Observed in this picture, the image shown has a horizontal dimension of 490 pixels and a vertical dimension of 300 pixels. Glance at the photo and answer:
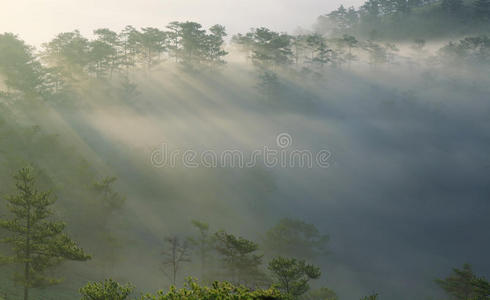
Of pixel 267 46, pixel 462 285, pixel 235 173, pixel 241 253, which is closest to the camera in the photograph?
pixel 241 253

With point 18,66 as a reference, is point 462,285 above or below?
below

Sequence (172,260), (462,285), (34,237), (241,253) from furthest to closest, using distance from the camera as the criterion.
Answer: (172,260)
(462,285)
(241,253)
(34,237)

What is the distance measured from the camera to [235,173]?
59.4 m

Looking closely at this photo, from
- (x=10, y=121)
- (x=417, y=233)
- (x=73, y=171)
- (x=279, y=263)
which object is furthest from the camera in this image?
(x=417, y=233)

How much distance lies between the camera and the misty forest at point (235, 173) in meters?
28.7

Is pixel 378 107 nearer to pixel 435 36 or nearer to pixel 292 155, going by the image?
pixel 292 155

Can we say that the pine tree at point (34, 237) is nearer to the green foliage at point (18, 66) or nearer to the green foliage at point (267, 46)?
the green foliage at point (18, 66)

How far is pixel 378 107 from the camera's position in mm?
95125

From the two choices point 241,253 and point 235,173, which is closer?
point 241,253

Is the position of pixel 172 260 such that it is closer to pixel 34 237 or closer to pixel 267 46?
pixel 34 237

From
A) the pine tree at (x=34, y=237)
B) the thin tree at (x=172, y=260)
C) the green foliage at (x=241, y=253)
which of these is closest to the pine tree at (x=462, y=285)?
the green foliage at (x=241, y=253)

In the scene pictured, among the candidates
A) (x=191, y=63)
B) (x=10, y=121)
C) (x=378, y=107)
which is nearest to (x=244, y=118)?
(x=191, y=63)

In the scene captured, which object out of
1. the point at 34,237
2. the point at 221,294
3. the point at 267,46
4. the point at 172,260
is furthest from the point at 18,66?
the point at 267,46

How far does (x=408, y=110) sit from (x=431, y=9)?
90.6 meters
